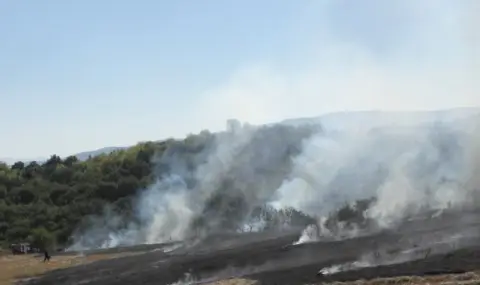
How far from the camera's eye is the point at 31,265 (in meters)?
65.1

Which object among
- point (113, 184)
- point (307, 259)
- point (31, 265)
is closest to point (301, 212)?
point (31, 265)

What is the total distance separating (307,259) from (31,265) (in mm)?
33931

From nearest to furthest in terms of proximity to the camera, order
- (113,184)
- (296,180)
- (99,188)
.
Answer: (296,180) → (113,184) → (99,188)

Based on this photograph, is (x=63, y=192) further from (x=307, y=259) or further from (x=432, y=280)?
(x=432, y=280)

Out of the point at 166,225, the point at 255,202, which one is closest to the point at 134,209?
the point at 166,225

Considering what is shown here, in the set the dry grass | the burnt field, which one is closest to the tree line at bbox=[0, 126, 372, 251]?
the dry grass

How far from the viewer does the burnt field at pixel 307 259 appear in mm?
34812

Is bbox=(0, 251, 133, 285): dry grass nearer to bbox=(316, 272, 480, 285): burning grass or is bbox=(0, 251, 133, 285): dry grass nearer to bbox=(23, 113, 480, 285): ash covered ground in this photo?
bbox=(23, 113, 480, 285): ash covered ground

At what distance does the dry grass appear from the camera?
5781cm

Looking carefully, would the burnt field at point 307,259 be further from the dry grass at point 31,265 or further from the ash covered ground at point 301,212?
the dry grass at point 31,265

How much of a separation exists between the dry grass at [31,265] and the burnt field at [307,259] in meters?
2.83

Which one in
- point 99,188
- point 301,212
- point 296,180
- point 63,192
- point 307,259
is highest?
point 63,192

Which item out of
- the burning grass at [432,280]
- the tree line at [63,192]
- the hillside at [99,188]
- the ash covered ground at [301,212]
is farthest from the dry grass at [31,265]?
the burning grass at [432,280]

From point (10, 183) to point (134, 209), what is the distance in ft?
101
